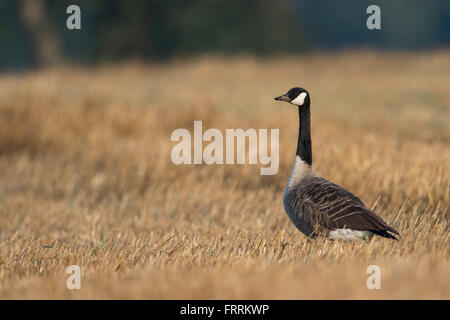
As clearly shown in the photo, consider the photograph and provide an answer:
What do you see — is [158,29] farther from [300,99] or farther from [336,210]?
[336,210]

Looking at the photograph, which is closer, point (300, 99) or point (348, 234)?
point (348, 234)

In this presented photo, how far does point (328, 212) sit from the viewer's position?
5.27 metres

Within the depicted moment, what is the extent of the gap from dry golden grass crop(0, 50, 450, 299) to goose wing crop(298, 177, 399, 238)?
0.68ft

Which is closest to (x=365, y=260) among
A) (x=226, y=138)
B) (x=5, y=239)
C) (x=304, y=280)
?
(x=304, y=280)

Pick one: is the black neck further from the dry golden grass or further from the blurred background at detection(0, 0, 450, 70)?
the blurred background at detection(0, 0, 450, 70)

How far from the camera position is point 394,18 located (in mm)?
62688

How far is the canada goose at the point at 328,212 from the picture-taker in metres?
5.06

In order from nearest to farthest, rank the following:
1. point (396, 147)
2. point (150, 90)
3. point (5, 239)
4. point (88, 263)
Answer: point (88, 263) → point (5, 239) → point (396, 147) → point (150, 90)

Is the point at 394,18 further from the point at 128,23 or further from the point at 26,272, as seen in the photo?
the point at 26,272

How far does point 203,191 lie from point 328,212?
423cm

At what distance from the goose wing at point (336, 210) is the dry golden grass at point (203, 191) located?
0.21 m

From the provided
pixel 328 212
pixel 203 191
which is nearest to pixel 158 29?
pixel 203 191

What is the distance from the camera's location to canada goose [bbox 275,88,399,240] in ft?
16.6

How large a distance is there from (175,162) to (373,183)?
398cm
